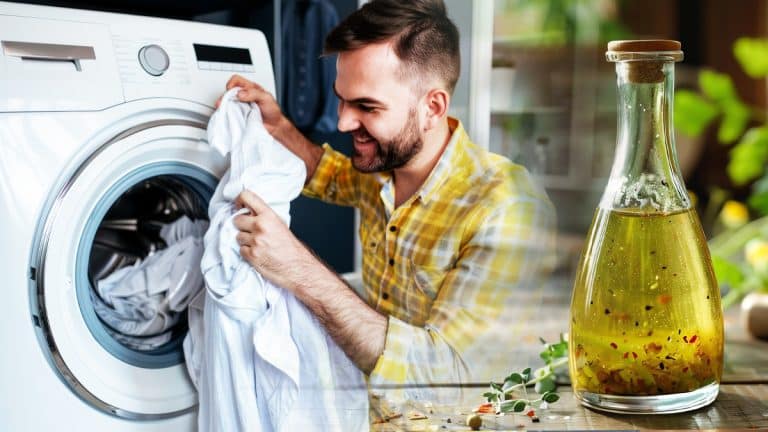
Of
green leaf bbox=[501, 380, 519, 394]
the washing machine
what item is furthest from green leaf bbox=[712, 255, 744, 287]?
the washing machine

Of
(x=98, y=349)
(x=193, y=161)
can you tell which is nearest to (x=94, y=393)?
(x=98, y=349)

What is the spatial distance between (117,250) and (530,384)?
2.39 feet

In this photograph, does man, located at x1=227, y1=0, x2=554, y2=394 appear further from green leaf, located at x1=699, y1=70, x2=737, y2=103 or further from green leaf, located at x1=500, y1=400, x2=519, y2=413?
green leaf, located at x1=699, y1=70, x2=737, y2=103

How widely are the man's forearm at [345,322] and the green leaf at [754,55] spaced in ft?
4.59

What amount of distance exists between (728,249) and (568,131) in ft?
2.95

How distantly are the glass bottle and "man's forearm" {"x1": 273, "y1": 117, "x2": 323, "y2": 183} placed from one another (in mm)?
464

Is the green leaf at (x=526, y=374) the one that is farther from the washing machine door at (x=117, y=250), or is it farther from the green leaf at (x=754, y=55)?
the green leaf at (x=754, y=55)

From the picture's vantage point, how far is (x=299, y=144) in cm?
131

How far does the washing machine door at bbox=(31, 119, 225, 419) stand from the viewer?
1148mm

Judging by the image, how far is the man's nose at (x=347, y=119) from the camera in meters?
1.22

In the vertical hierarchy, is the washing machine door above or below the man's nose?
below

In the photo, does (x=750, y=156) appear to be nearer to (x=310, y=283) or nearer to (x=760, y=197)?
(x=760, y=197)

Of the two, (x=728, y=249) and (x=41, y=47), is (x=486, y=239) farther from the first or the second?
(x=728, y=249)

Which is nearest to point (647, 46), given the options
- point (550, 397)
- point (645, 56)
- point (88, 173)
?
point (645, 56)
